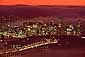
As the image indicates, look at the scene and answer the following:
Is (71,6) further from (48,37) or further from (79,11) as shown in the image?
(48,37)

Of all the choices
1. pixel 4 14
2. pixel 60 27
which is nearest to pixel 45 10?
pixel 60 27

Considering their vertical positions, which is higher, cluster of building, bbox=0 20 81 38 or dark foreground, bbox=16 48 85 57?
cluster of building, bbox=0 20 81 38

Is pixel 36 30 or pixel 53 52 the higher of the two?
pixel 36 30

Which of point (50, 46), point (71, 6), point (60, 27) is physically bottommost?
point (50, 46)

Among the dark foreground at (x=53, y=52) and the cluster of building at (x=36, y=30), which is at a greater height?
the cluster of building at (x=36, y=30)

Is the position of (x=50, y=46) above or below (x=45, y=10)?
below
